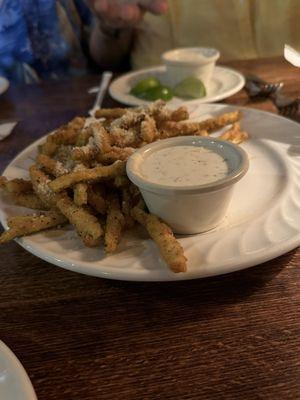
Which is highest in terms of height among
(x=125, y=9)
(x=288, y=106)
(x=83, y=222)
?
(x=125, y=9)

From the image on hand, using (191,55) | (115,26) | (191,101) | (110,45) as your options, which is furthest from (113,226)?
(110,45)

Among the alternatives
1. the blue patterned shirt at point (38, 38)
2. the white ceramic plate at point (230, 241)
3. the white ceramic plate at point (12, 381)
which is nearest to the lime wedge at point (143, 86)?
the white ceramic plate at point (230, 241)

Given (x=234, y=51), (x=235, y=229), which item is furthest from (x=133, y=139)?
(x=234, y=51)

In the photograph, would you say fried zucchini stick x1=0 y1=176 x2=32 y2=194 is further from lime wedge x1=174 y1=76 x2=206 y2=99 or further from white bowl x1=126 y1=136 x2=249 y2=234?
lime wedge x1=174 y1=76 x2=206 y2=99

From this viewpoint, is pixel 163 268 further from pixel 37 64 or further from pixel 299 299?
pixel 37 64

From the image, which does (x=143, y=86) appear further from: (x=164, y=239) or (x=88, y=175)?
(x=164, y=239)

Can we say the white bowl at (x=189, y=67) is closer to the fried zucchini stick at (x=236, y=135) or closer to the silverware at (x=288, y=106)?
the silverware at (x=288, y=106)
